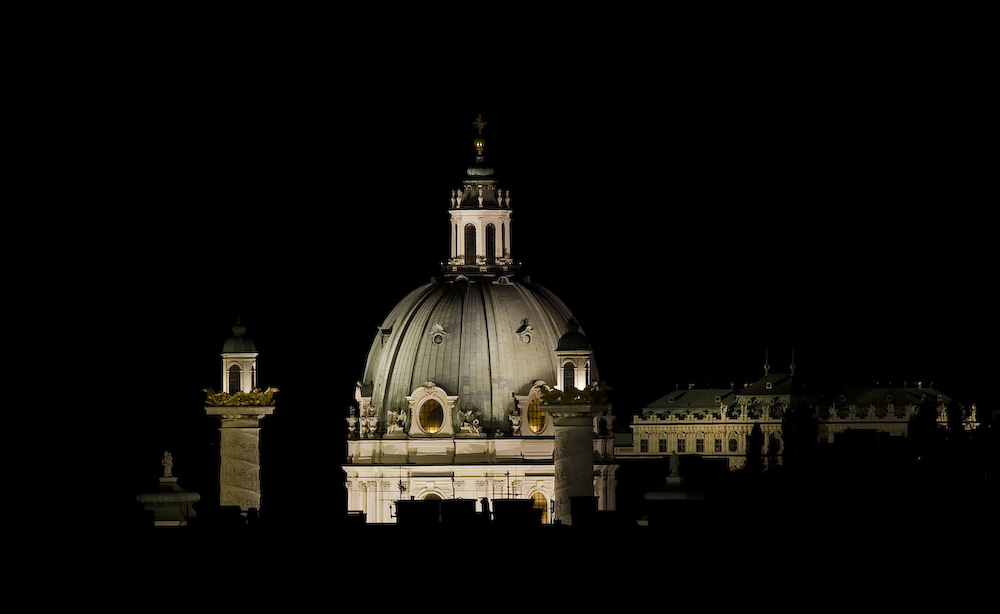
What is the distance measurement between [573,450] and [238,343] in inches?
551

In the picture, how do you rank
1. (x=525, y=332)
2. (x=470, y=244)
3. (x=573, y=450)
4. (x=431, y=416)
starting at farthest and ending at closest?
(x=470, y=244)
(x=431, y=416)
(x=525, y=332)
(x=573, y=450)

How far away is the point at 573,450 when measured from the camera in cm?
10838

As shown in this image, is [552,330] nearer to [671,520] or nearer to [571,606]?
[671,520]

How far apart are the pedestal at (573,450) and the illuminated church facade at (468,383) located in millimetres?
23725

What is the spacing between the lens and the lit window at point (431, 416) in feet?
445

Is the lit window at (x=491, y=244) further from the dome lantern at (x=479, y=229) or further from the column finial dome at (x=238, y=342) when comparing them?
the column finial dome at (x=238, y=342)

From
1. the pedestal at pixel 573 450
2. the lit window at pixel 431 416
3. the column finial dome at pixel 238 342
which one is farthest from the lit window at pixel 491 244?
the pedestal at pixel 573 450

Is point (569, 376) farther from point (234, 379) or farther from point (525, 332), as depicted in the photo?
point (525, 332)

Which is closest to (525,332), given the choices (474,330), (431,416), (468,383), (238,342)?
(474,330)

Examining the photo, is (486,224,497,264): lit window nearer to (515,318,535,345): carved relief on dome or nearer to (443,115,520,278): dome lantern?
(443,115,520,278): dome lantern

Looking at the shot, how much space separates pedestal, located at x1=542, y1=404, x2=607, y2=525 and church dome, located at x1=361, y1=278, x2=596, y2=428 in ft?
79.4

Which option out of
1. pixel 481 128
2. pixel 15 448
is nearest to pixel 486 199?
pixel 481 128

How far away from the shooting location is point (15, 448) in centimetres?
7869

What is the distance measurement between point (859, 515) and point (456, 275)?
5083 cm
